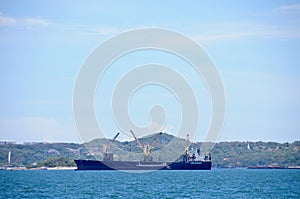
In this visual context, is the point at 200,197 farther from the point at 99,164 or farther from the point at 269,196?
the point at 99,164

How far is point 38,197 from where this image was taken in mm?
72125

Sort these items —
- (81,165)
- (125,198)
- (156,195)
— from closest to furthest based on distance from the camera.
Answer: (125,198), (156,195), (81,165)

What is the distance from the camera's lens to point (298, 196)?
74.6 metres

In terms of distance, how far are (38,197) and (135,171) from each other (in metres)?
127

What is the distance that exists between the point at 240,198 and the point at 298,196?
7.73 m

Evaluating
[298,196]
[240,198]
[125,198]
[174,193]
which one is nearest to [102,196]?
[125,198]

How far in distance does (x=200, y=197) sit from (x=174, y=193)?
7242 mm

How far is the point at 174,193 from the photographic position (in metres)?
79.4

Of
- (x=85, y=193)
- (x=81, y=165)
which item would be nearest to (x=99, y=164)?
(x=81, y=165)

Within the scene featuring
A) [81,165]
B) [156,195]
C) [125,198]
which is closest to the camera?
[125,198]

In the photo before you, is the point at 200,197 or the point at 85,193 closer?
the point at 200,197

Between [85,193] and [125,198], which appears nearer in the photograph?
[125,198]

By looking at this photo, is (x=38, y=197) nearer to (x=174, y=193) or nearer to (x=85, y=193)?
(x=85, y=193)

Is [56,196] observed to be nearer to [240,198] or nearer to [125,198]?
[125,198]
